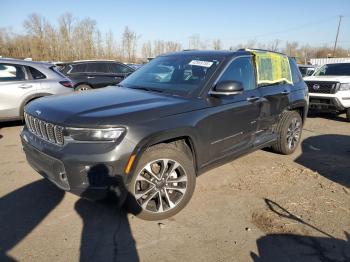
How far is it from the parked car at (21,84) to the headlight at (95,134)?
488cm

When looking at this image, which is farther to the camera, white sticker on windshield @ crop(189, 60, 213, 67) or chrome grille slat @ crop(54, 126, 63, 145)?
white sticker on windshield @ crop(189, 60, 213, 67)

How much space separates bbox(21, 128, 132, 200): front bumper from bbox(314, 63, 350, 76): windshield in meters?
9.22

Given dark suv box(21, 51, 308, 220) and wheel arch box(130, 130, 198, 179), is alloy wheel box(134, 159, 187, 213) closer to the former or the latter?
dark suv box(21, 51, 308, 220)

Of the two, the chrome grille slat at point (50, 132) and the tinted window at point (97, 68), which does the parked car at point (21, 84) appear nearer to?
the chrome grille slat at point (50, 132)

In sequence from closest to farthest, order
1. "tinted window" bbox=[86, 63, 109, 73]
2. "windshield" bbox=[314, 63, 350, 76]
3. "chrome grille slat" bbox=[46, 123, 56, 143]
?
"chrome grille slat" bbox=[46, 123, 56, 143], "windshield" bbox=[314, 63, 350, 76], "tinted window" bbox=[86, 63, 109, 73]

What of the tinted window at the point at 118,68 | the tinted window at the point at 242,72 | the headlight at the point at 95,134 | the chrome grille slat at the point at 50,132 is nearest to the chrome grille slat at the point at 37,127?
the chrome grille slat at the point at 50,132

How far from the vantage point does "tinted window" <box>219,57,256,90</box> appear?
13.9 ft

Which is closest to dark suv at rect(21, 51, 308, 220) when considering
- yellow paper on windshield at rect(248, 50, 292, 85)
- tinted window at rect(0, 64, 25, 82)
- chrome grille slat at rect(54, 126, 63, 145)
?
chrome grille slat at rect(54, 126, 63, 145)

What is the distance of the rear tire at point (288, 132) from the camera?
17.6ft

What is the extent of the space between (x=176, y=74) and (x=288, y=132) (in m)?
2.43

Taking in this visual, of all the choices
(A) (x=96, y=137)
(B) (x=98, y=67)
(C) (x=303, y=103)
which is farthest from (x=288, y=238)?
(B) (x=98, y=67)

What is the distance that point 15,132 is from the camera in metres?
7.29

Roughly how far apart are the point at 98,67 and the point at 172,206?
32.8ft

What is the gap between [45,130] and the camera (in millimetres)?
3365
